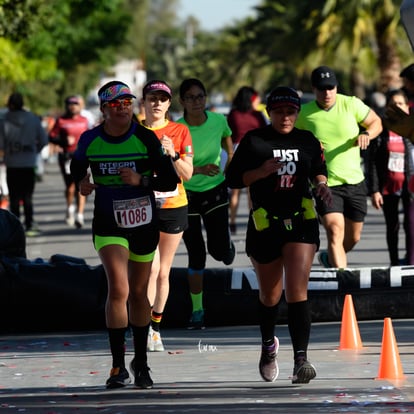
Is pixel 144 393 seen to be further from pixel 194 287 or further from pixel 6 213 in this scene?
pixel 6 213

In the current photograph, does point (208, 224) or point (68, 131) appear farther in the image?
point (68, 131)

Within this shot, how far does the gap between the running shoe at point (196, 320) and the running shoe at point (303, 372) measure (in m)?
3.07

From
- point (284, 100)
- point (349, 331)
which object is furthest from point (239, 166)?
point (349, 331)

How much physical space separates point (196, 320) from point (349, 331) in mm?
1768

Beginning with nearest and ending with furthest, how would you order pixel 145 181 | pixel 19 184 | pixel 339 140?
pixel 145 181, pixel 339 140, pixel 19 184

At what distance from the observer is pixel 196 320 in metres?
11.6

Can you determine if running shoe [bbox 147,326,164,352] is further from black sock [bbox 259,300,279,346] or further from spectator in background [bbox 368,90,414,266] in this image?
spectator in background [bbox 368,90,414,266]

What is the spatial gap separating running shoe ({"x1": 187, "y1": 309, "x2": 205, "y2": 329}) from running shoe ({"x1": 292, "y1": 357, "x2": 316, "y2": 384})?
3.07m

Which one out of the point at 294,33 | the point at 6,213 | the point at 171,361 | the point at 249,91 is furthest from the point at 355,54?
the point at 171,361

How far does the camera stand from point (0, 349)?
10789mm

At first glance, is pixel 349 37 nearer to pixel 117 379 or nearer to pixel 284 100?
pixel 284 100

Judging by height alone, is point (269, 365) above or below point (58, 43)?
below

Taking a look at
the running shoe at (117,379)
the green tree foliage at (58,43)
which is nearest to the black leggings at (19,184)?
the green tree foliage at (58,43)

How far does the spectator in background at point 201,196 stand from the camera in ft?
36.9
